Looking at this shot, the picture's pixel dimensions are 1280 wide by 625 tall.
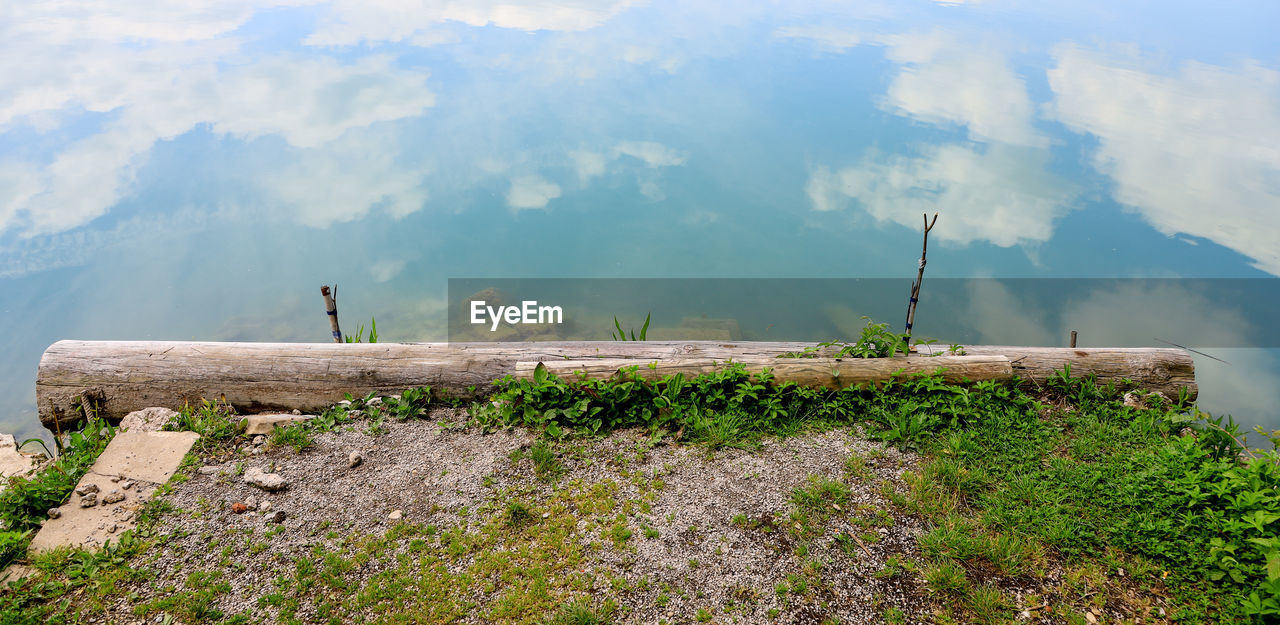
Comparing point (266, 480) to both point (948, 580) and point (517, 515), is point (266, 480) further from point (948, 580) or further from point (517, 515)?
point (948, 580)

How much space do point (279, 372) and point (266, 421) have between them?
0.39m

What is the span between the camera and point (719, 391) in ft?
15.3

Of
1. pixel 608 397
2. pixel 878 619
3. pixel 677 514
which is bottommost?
pixel 878 619

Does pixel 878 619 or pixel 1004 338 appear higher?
pixel 1004 338

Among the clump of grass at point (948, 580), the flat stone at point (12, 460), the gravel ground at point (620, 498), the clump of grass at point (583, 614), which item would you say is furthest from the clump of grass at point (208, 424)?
the clump of grass at point (948, 580)

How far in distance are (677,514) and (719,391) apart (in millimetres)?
1092

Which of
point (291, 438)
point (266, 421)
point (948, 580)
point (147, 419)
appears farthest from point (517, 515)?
point (147, 419)

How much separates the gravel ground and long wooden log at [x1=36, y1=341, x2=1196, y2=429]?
1.26 ft

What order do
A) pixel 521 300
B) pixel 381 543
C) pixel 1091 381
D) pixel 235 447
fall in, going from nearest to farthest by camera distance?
pixel 381 543 < pixel 235 447 < pixel 1091 381 < pixel 521 300

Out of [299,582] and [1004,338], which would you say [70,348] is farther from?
[1004,338]

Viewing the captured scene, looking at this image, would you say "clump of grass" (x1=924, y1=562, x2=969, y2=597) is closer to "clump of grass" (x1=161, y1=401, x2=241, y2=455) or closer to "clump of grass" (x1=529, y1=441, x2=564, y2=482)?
"clump of grass" (x1=529, y1=441, x2=564, y2=482)

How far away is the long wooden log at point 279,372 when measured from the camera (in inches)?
191

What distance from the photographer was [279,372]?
4887 mm

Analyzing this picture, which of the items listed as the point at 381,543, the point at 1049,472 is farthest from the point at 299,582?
the point at 1049,472
